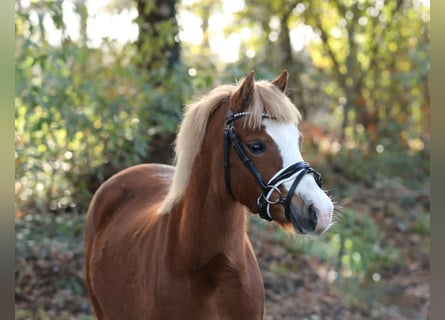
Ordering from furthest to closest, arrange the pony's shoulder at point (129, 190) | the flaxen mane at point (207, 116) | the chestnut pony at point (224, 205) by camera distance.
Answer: the pony's shoulder at point (129, 190) → the flaxen mane at point (207, 116) → the chestnut pony at point (224, 205)

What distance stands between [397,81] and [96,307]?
296 inches

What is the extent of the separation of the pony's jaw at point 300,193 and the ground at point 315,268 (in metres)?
3.40

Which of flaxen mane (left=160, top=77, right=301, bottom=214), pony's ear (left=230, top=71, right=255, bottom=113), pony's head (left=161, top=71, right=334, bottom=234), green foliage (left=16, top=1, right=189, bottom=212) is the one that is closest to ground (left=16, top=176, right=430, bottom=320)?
green foliage (left=16, top=1, right=189, bottom=212)

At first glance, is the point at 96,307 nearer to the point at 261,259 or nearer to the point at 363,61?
the point at 261,259

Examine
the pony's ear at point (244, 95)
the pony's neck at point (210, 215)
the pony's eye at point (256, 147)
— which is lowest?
the pony's neck at point (210, 215)

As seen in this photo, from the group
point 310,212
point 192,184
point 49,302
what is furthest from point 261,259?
point 310,212

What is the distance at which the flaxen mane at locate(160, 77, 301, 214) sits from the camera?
2.44 metres

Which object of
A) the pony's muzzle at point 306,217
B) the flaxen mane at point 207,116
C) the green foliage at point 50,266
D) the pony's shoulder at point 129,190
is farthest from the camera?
the green foliage at point 50,266

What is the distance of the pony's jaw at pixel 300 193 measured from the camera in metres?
2.20

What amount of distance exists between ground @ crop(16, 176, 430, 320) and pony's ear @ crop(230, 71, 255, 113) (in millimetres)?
3322

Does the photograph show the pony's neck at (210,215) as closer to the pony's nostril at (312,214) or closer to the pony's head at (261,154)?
the pony's head at (261,154)

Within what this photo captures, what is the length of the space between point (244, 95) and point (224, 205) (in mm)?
437

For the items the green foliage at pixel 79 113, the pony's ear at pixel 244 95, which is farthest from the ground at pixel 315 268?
the pony's ear at pixel 244 95

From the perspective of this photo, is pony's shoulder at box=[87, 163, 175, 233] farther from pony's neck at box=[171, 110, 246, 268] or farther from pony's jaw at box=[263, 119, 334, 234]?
pony's jaw at box=[263, 119, 334, 234]
